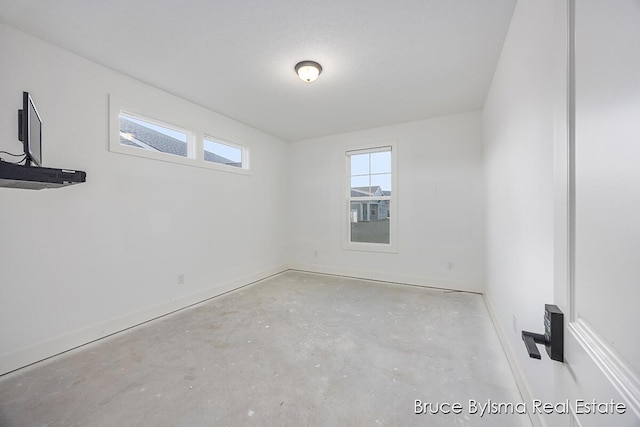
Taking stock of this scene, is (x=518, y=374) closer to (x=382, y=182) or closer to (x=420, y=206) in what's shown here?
(x=420, y=206)

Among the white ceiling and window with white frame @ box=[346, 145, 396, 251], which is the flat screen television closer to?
the white ceiling

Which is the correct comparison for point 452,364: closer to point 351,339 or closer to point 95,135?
point 351,339

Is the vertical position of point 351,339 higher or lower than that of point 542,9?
lower

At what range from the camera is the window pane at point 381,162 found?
4.46 metres

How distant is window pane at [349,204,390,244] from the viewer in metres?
4.49

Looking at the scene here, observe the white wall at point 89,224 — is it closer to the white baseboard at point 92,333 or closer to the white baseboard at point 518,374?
the white baseboard at point 92,333

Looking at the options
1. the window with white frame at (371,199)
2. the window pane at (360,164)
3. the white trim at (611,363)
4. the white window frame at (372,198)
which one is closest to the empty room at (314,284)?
the white trim at (611,363)

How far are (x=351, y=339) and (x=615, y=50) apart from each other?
248cm

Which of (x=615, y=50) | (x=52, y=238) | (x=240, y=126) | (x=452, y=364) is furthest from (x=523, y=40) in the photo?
(x=52, y=238)

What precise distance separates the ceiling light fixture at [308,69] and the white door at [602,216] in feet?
7.15

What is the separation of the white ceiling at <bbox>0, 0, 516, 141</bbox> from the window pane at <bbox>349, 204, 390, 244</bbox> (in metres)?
1.85

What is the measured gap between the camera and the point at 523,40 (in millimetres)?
1651

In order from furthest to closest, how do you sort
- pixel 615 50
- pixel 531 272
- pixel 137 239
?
pixel 137 239
pixel 531 272
pixel 615 50

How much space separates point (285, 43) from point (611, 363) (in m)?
2.61
